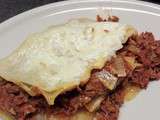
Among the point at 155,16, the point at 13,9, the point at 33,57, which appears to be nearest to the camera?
the point at 33,57

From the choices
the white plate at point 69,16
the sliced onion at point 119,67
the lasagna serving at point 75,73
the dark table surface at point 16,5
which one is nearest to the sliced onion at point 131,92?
the lasagna serving at point 75,73

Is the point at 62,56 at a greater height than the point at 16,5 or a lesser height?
greater

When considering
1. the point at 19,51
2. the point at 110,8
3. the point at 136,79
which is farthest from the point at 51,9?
the point at 136,79

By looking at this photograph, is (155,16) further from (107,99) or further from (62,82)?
(62,82)

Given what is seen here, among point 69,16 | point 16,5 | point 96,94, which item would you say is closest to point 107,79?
point 96,94

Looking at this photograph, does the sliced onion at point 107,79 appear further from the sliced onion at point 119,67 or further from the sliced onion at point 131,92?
the sliced onion at point 131,92

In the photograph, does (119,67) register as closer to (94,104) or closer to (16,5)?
(94,104)

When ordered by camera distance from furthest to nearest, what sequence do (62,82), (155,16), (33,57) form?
1. (155,16)
2. (33,57)
3. (62,82)
